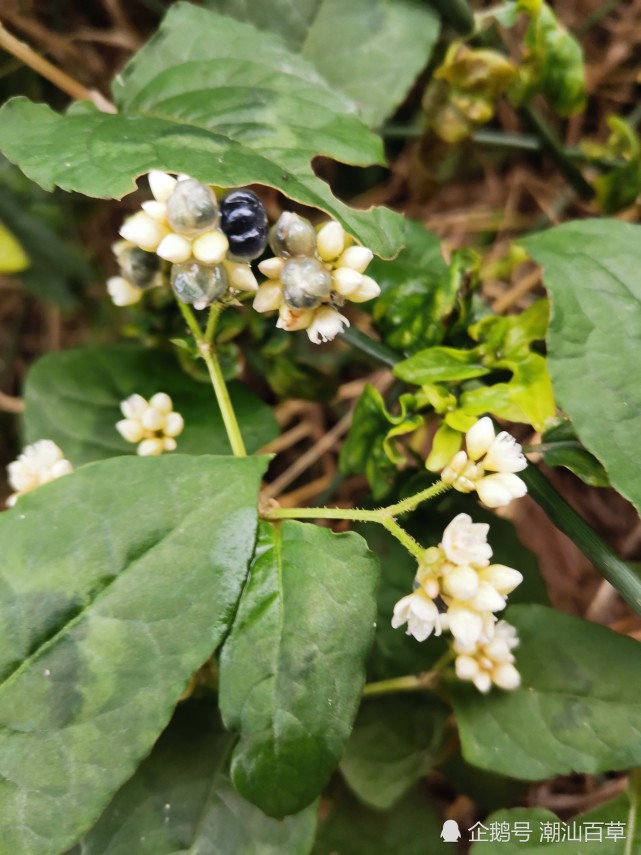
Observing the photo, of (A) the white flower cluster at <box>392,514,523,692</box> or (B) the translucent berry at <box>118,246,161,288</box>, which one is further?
(B) the translucent berry at <box>118,246,161,288</box>

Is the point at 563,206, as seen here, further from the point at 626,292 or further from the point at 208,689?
the point at 208,689

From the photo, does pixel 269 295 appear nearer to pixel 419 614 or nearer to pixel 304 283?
pixel 304 283

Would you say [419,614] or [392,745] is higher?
[419,614]

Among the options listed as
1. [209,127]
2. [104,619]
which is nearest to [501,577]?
[104,619]

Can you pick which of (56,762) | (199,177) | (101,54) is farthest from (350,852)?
(101,54)

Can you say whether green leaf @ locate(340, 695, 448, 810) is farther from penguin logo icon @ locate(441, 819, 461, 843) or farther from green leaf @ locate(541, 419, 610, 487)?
green leaf @ locate(541, 419, 610, 487)

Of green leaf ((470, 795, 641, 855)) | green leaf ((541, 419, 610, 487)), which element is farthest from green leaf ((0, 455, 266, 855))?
green leaf ((470, 795, 641, 855))
